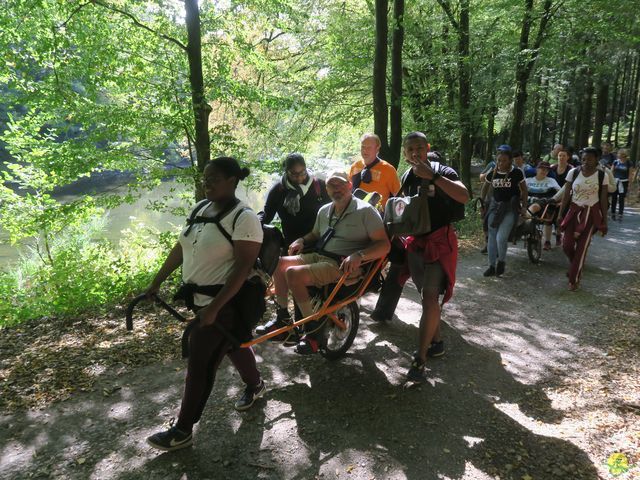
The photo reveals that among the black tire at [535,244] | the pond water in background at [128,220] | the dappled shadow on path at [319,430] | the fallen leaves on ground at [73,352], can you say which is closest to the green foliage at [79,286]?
the fallen leaves on ground at [73,352]

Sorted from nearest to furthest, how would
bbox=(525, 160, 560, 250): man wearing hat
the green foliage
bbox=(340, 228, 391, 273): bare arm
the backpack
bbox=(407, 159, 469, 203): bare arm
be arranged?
the backpack, bbox=(407, 159, 469, 203): bare arm, bbox=(340, 228, 391, 273): bare arm, the green foliage, bbox=(525, 160, 560, 250): man wearing hat

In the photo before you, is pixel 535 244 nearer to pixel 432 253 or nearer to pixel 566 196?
pixel 566 196

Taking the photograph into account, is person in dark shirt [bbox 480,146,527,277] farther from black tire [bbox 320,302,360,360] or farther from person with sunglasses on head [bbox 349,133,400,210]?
black tire [bbox 320,302,360,360]

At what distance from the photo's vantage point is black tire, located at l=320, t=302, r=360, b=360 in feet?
14.1

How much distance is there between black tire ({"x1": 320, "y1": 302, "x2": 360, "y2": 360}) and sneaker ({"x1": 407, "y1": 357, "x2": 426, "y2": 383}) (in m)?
0.75

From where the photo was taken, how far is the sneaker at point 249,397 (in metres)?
3.49

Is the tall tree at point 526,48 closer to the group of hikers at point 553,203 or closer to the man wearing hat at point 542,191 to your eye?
the man wearing hat at point 542,191

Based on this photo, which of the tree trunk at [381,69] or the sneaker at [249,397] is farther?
the tree trunk at [381,69]

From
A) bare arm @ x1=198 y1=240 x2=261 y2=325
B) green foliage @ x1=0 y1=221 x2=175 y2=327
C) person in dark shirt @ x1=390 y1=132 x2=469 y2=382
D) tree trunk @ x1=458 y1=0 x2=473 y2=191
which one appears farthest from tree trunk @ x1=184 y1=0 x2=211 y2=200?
tree trunk @ x1=458 y1=0 x2=473 y2=191

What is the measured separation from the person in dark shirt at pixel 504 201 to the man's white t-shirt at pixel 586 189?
709 millimetres

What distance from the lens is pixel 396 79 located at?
1029cm

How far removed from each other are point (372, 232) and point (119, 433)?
8.60 feet

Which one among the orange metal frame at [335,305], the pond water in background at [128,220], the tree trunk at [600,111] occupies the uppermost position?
the tree trunk at [600,111]

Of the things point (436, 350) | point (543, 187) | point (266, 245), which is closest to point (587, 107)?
point (543, 187)
